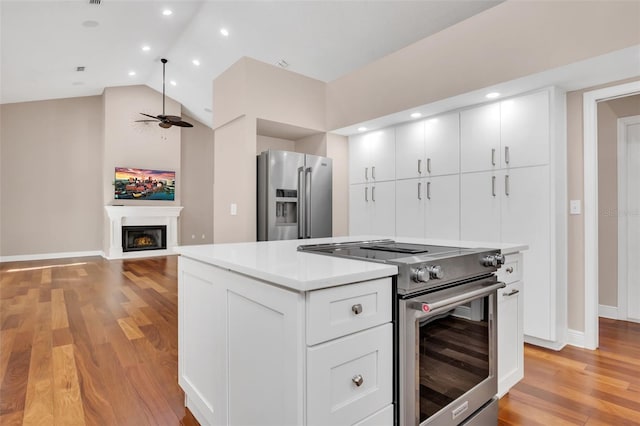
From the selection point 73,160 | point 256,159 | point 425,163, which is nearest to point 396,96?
point 425,163

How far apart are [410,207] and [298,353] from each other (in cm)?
291

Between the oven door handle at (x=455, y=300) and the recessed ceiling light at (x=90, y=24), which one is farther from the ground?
the recessed ceiling light at (x=90, y=24)

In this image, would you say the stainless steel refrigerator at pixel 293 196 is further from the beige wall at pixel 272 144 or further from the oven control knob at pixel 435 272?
the oven control knob at pixel 435 272

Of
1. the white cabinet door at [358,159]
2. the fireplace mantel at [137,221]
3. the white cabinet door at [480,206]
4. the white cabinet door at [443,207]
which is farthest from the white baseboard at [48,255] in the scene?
the white cabinet door at [480,206]

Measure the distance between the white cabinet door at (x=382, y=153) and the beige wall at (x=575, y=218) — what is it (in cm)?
161

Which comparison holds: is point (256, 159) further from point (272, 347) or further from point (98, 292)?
point (98, 292)

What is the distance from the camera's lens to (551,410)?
1862 millimetres

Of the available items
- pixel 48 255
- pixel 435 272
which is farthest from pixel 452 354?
pixel 48 255

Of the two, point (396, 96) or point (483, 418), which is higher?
point (396, 96)

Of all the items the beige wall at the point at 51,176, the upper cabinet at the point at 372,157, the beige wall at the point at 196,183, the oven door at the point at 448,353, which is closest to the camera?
the oven door at the point at 448,353

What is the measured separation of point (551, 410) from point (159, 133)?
8.80 m

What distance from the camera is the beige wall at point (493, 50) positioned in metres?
2.14

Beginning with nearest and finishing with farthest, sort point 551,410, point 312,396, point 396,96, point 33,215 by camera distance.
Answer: point 312,396 → point 551,410 → point 396,96 → point 33,215

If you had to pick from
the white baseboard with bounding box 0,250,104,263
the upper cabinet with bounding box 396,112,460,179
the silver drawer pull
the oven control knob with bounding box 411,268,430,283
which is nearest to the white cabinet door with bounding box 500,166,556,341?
the upper cabinet with bounding box 396,112,460,179
